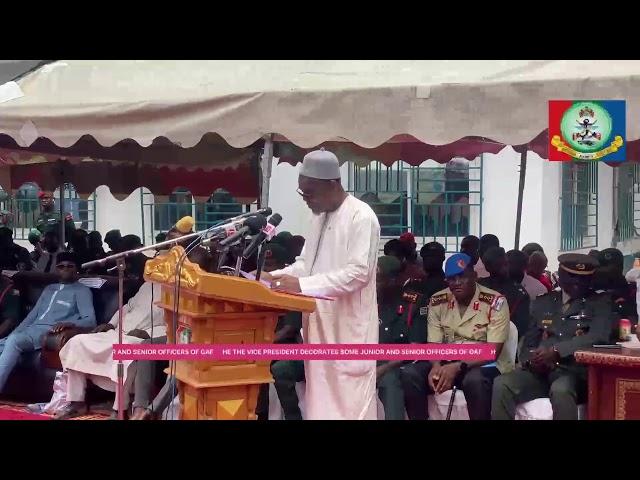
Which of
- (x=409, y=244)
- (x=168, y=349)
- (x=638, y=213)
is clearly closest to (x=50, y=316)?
(x=168, y=349)

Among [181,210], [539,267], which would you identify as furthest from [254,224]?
[181,210]

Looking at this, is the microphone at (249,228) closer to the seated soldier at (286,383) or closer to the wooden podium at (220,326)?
the wooden podium at (220,326)

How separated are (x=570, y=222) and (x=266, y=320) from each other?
266 cm

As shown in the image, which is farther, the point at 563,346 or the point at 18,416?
the point at 18,416

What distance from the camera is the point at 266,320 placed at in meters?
4.31

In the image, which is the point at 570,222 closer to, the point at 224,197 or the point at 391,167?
the point at 391,167

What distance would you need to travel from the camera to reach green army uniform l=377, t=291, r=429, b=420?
5.14m

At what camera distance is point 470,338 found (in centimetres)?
499

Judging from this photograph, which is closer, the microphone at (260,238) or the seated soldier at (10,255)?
the microphone at (260,238)

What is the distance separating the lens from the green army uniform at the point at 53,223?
8.38 meters

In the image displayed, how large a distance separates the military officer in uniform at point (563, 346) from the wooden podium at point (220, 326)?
1.50 meters

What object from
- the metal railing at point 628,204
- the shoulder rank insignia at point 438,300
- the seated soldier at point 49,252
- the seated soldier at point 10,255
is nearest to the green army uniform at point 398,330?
the shoulder rank insignia at point 438,300

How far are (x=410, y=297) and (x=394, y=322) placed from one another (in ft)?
0.65

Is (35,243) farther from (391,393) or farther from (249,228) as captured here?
(249,228)
